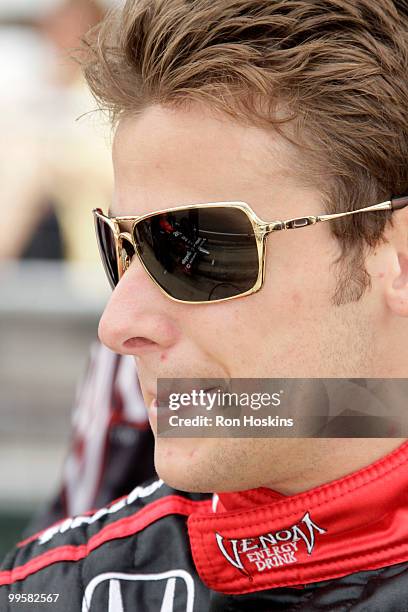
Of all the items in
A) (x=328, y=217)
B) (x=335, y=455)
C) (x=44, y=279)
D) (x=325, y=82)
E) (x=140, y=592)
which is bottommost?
(x=140, y=592)

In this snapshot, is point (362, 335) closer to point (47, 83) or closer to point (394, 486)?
point (394, 486)

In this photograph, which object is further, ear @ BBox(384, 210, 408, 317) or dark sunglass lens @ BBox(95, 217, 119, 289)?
dark sunglass lens @ BBox(95, 217, 119, 289)

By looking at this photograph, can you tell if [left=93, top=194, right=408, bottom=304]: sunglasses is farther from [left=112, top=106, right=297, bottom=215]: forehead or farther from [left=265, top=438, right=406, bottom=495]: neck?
[left=265, top=438, right=406, bottom=495]: neck

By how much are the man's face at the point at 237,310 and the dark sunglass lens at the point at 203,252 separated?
22 mm

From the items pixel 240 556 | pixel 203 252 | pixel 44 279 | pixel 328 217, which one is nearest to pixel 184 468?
pixel 240 556

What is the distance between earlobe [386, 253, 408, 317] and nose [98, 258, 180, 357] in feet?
1.09

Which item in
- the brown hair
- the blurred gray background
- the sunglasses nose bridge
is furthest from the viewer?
the blurred gray background

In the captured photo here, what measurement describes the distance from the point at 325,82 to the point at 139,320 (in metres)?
0.45

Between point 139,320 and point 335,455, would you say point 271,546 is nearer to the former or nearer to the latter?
point 335,455

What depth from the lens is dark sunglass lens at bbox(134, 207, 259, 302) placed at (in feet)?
4.41

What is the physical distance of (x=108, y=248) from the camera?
1.54 meters

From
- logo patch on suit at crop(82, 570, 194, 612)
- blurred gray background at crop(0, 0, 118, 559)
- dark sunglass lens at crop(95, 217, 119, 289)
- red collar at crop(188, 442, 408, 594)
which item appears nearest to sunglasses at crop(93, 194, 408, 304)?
dark sunglass lens at crop(95, 217, 119, 289)

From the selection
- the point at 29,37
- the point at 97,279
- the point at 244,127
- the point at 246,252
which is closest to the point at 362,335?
the point at 246,252

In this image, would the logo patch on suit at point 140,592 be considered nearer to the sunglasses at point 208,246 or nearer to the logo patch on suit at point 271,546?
the logo patch on suit at point 271,546
